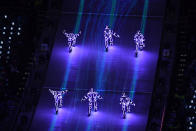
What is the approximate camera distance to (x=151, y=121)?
9477mm

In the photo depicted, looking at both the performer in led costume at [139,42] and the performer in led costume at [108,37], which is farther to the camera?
the performer in led costume at [108,37]

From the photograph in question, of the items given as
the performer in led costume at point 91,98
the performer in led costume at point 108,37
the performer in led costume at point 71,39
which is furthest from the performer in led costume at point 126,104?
the performer in led costume at point 71,39

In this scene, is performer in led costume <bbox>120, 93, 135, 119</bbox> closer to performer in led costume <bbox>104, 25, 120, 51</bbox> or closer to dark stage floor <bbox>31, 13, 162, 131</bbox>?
dark stage floor <bbox>31, 13, 162, 131</bbox>

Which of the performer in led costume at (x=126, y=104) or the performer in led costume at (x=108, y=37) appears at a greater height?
the performer in led costume at (x=108, y=37)

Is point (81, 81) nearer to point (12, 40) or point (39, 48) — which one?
point (39, 48)

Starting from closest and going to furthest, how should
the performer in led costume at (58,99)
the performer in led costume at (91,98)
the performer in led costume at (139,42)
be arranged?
the performer in led costume at (91,98), the performer in led costume at (58,99), the performer in led costume at (139,42)

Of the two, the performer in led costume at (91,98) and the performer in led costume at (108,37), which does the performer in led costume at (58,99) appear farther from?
the performer in led costume at (108,37)

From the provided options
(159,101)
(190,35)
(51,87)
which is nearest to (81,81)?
(51,87)

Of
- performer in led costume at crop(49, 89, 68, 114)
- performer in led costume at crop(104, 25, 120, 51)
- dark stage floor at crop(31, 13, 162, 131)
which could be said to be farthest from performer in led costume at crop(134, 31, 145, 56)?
performer in led costume at crop(49, 89, 68, 114)

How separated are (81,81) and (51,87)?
0.58m

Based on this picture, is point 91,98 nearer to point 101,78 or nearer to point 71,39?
point 101,78

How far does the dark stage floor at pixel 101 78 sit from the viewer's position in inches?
380

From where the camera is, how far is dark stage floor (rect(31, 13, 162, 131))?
9641mm

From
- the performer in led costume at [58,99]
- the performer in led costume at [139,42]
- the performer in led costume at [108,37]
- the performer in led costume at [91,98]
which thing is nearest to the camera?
the performer in led costume at [91,98]
